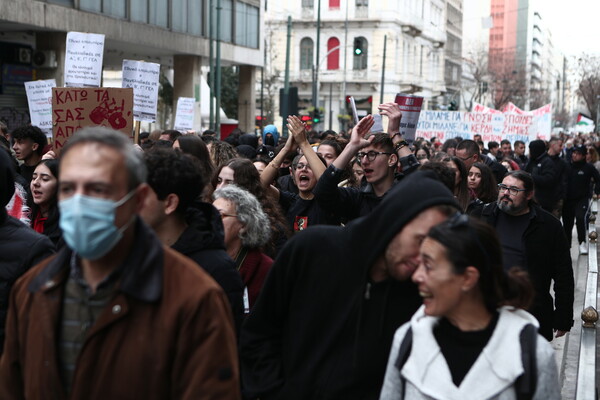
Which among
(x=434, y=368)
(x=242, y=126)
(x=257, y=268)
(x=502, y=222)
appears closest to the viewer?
(x=434, y=368)

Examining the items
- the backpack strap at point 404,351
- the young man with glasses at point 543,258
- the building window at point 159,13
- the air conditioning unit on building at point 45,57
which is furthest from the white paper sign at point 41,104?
the building window at point 159,13

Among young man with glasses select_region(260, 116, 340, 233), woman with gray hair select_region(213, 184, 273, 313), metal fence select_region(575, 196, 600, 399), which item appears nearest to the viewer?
woman with gray hair select_region(213, 184, 273, 313)

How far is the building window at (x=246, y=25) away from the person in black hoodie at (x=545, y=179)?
22425 mm

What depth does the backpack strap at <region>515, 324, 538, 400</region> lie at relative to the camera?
3061 mm

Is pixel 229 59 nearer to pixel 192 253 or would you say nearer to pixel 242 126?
pixel 242 126

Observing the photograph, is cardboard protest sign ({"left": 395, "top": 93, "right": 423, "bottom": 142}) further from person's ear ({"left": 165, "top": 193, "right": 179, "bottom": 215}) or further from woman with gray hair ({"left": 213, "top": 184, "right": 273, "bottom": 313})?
person's ear ({"left": 165, "top": 193, "right": 179, "bottom": 215})

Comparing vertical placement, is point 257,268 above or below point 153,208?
below

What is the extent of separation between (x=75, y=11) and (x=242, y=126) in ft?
49.3

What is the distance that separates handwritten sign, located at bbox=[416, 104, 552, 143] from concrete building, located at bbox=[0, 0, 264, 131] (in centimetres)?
744

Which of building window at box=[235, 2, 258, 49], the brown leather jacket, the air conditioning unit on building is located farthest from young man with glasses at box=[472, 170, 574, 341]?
building window at box=[235, 2, 258, 49]

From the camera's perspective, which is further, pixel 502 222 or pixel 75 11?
pixel 75 11

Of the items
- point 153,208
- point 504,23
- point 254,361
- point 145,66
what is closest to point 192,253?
point 153,208

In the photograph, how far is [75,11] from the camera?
23.9 m

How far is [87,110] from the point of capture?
884 centimetres
